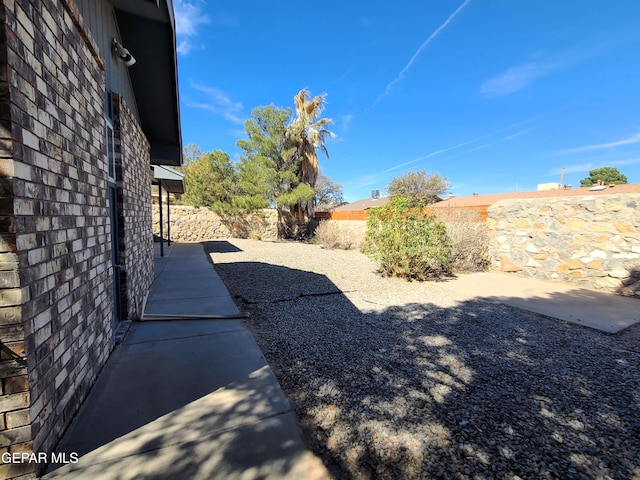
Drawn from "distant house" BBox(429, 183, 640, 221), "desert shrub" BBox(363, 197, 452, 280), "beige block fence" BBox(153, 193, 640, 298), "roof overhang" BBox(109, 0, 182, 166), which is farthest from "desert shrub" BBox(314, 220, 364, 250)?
"roof overhang" BBox(109, 0, 182, 166)

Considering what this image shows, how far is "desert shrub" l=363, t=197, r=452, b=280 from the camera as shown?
276 inches

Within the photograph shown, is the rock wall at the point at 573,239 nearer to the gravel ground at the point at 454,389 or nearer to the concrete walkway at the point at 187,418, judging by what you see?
the gravel ground at the point at 454,389

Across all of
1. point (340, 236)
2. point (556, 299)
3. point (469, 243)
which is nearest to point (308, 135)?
point (340, 236)

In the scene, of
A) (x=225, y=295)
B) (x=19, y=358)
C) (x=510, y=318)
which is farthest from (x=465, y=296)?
(x=19, y=358)

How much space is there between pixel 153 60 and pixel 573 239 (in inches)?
358

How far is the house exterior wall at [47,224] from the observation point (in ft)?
5.08

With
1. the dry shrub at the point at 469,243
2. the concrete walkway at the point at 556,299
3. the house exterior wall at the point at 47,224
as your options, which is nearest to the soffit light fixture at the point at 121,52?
the house exterior wall at the point at 47,224

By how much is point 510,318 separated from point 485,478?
3.52 metres

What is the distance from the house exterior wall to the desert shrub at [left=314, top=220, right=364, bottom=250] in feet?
39.8

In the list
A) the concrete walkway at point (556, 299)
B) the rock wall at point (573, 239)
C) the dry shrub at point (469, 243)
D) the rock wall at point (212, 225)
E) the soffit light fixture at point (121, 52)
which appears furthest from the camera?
the rock wall at point (212, 225)

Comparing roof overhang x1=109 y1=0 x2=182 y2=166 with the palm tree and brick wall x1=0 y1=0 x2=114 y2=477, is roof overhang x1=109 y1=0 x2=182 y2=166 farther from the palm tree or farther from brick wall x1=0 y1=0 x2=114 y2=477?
the palm tree

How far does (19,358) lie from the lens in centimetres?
158

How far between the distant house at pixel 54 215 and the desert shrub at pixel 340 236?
11.4 meters

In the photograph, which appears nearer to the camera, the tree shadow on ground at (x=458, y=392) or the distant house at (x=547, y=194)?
the tree shadow on ground at (x=458, y=392)
